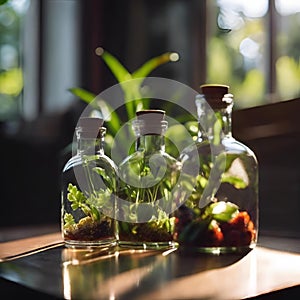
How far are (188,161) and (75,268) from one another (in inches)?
11.0

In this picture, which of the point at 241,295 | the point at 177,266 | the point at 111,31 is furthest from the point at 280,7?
the point at 241,295

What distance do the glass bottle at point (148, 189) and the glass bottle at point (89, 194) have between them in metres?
0.02

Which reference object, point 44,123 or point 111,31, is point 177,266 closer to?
point 44,123

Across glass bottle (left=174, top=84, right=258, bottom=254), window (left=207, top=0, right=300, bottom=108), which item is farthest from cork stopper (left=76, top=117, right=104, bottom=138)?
window (left=207, top=0, right=300, bottom=108)

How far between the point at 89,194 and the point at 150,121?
6.2 inches

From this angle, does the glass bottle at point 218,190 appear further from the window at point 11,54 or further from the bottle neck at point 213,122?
the window at point 11,54

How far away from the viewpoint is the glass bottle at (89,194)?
3.09 feet

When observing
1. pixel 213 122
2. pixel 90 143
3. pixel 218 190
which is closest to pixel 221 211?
pixel 218 190

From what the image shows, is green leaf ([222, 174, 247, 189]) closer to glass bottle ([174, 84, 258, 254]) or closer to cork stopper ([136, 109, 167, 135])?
glass bottle ([174, 84, 258, 254])

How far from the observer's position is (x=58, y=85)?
2520 millimetres

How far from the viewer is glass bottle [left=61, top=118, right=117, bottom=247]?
94 cm

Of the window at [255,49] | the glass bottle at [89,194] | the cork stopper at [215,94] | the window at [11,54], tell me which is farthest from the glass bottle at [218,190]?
the window at [11,54]

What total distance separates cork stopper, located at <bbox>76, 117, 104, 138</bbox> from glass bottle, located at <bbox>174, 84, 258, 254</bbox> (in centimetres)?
15

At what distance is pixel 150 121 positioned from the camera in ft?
3.12
